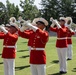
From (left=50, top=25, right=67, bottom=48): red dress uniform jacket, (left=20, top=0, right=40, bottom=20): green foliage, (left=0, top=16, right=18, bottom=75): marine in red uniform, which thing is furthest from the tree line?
(left=0, top=16, right=18, bottom=75): marine in red uniform

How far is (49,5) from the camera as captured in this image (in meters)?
81.2

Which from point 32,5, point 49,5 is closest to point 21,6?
point 32,5

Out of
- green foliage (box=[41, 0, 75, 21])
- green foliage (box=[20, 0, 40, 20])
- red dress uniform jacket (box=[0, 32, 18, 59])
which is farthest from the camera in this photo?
green foliage (box=[41, 0, 75, 21])

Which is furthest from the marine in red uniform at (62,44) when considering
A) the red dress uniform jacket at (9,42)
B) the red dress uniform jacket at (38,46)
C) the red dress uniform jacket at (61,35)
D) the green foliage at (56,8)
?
the green foliage at (56,8)

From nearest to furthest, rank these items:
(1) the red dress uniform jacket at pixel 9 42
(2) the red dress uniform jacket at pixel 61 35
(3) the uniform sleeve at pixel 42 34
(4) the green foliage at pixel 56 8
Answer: (3) the uniform sleeve at pixel 42 34 → (1) the red dress uniform jacket at pixel 9 42 → (2) the red dress uniform jacket at pixel 61 35 → (4) the green foliage at pixel 56 8

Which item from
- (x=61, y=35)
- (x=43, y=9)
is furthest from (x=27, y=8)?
(x=61, y=35)

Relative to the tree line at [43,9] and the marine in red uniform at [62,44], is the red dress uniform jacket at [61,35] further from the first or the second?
the tree line at [43,9]

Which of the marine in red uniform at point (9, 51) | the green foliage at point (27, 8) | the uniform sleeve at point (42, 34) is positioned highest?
the green foliage at point (27, 8)

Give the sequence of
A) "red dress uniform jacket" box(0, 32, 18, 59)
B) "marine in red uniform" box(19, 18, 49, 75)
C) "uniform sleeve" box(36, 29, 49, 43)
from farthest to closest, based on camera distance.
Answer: "red dress uniform jacket" box(0, 32, 18, 59) < "marine in red uniform" box(19, 18, 49, 75) < "uniform sleeve" box(36, 29, 49, 43)

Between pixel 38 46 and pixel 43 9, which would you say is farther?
pixel 43 9

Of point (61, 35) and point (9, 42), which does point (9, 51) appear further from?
point (61, 35)

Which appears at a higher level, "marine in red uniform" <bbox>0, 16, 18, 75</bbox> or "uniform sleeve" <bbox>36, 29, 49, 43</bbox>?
"uniform sleeve" <bbox>36, 29, 49, 43</bbox>

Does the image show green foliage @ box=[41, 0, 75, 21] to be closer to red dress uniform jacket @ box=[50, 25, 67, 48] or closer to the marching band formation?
red dress uniform jacket @ box=[50, 25, 67, 48]

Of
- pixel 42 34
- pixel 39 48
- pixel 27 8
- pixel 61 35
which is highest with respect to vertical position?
pixel 27 8
